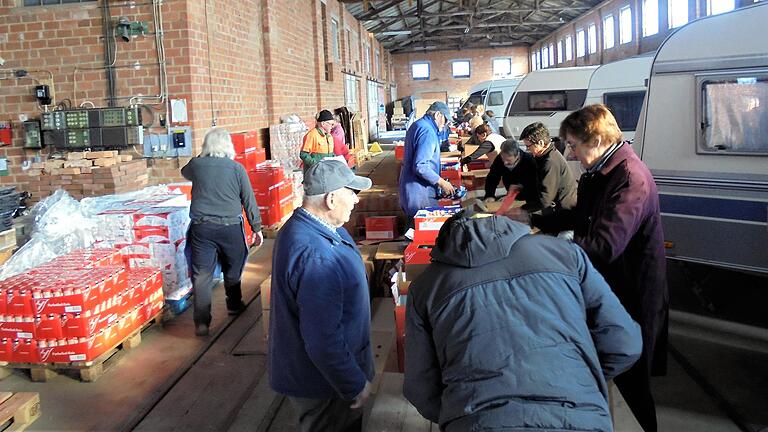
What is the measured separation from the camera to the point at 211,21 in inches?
337

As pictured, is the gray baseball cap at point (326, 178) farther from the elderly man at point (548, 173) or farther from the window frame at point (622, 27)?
the window frame at point (622, 27)

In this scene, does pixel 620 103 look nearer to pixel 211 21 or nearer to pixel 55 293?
pixel 211 21

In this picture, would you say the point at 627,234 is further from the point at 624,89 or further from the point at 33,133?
the point at 624,89

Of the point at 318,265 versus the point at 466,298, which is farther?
the point at 318,265

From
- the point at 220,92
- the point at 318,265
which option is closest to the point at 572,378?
the point at 318,265

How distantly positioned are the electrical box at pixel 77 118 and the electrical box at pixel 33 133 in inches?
20.6

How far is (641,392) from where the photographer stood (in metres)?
3.29

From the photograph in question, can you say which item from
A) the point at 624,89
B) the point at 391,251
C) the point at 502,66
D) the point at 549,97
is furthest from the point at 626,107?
the point at 502,66

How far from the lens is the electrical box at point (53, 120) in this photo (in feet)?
25.4

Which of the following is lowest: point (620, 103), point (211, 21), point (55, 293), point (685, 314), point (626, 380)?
point (685, 314)

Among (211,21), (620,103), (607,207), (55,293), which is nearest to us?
(607,207)

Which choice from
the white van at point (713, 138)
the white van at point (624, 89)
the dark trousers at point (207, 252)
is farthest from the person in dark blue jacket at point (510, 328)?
the white van at point (624, 89)

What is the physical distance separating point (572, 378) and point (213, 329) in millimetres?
4462

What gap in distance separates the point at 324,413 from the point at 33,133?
272 inches
